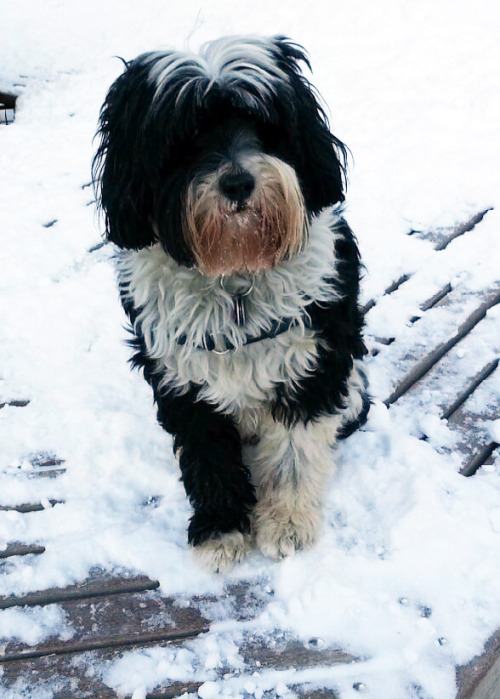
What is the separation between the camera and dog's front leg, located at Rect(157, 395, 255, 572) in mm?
2305

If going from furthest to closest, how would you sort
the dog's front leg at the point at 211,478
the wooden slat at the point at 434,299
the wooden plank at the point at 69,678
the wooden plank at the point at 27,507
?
the wooden slat at the point at 434,299 < the wooden plank at the point at 27,507 < the dog's front leg at the point at 211,478 < the wooden plank at the point at 69,678

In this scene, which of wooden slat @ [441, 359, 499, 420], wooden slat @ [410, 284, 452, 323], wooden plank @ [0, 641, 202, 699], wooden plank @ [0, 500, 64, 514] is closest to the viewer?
wooden plank @ [0, 641, 202, 699]

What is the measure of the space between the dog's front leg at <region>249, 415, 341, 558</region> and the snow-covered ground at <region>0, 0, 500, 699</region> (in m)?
0.07

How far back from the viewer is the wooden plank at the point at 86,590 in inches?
91.6

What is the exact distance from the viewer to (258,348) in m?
2.18

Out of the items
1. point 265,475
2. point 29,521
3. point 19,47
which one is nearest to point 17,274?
point 29,521

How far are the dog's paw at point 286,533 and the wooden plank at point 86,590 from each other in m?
0.38

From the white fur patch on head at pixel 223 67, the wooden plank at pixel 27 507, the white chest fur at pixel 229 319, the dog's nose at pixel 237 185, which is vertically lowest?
the wooden plank at pixel 27 507

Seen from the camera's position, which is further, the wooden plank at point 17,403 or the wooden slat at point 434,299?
the wooden slat at point 434,299

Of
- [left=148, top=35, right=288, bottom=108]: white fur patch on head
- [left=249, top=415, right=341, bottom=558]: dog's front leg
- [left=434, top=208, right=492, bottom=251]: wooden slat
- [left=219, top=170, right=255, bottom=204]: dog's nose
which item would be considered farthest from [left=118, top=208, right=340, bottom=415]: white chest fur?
[left=434, top=208, right=492, bottom=251]: wooden slat

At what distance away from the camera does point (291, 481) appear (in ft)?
8.14

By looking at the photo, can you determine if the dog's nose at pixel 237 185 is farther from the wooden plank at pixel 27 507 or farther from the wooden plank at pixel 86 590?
the wooden plank at pixel 27 507

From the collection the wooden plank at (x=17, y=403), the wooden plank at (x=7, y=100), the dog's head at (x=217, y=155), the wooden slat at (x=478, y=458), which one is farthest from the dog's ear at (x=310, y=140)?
the wooden plank at (x=7, y=100)

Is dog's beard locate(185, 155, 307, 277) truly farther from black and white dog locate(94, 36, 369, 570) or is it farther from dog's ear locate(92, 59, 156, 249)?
dog's ear locate(92, 59, 156, 249)
